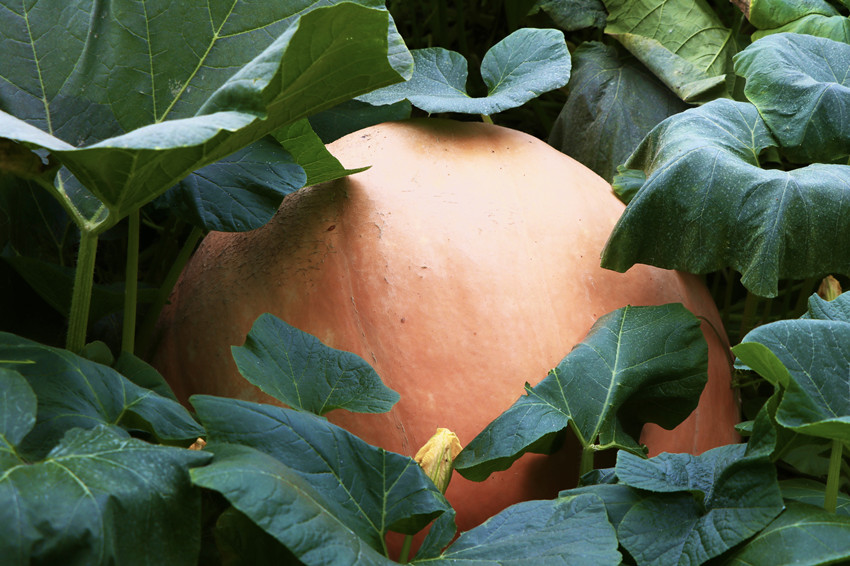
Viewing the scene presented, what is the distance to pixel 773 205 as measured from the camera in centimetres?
87

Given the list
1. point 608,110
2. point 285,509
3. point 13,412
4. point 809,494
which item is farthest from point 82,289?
point 608,110

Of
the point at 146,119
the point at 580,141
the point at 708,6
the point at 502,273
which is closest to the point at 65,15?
the point at 146,119

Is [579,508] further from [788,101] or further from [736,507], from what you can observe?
[788,101]

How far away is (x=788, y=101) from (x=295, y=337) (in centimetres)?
68

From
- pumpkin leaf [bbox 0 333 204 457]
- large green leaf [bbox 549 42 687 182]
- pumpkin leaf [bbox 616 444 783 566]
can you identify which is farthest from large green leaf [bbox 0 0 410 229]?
large green leaf [bbox 549 42 687 182]

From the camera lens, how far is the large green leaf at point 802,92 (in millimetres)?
1012

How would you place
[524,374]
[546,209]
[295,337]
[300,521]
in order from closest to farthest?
[300,521] → [295,337] → [524,374] → [546,209]

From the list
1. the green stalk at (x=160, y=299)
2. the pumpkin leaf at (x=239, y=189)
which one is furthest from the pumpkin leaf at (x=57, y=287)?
the pumpkin leaf at (x=239, y=189)

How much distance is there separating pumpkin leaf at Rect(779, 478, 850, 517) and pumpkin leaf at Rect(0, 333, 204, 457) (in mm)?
537

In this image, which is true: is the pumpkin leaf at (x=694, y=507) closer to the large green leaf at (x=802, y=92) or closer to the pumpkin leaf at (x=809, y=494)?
the pumpkin leaf at (x=809, y=494)

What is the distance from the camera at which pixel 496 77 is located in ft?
3.86

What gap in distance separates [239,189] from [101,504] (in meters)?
0.46

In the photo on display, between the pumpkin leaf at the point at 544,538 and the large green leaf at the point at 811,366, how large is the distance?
0.17m

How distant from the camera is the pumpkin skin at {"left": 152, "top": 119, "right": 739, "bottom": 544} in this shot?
35.8 inches
